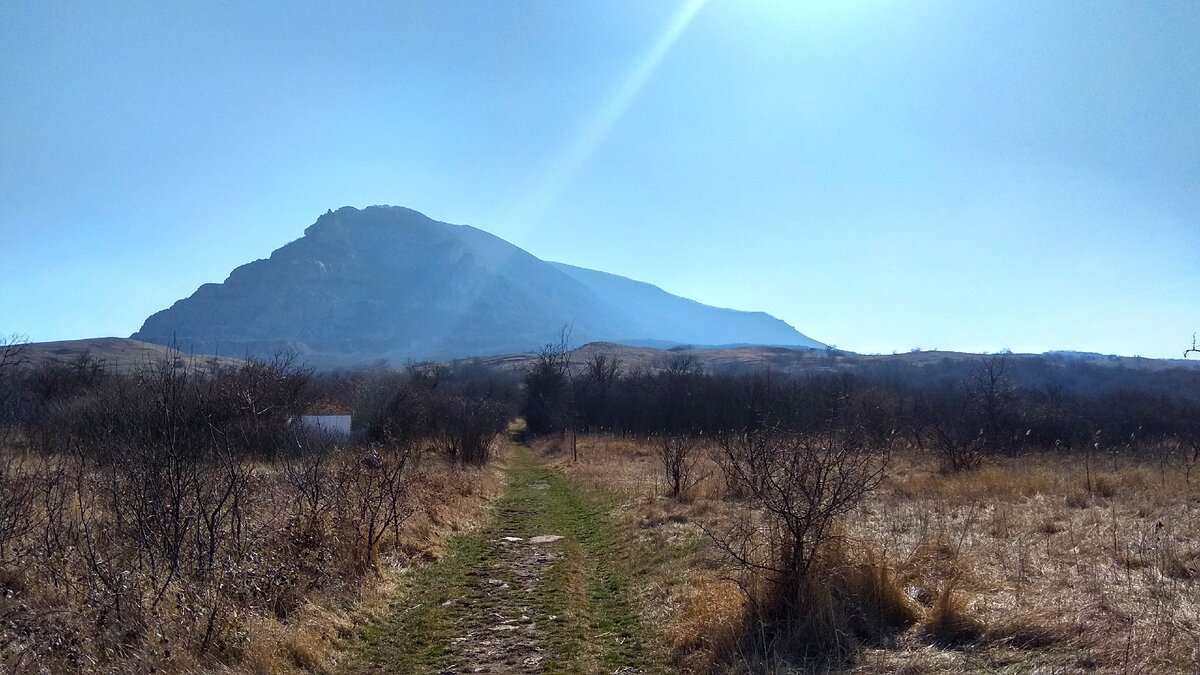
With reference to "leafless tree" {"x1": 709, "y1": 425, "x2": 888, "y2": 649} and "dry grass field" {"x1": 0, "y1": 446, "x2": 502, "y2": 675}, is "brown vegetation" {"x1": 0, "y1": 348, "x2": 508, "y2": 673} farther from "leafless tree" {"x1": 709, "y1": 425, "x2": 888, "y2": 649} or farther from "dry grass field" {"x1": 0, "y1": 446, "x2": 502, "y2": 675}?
"leafless tree" {"x1": 709, "y1": 425, "x2": 888, "y2": 649}

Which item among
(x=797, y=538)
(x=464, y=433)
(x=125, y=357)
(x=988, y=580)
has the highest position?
(x=125, y=357)

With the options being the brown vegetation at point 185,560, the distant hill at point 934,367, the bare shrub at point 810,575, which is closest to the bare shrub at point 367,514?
the brown vegetation at point 185,560

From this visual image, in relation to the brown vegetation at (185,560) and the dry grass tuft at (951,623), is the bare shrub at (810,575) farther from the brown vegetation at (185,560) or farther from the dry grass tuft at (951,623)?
the brown vegetation at (185,560)

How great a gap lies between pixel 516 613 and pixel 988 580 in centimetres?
521

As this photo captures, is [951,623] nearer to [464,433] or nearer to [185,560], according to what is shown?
[185,560]

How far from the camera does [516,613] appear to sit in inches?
314

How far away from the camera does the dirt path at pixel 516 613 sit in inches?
253

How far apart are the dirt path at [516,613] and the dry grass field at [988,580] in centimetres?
59

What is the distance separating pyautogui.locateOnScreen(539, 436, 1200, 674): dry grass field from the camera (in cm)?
512

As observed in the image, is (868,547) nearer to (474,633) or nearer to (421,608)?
(474,633)

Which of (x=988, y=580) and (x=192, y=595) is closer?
(x=192, y=595)

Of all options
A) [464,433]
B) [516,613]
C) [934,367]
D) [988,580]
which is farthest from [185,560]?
[934,367]


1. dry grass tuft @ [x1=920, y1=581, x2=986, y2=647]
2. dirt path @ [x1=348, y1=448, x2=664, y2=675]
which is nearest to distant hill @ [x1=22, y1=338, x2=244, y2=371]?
dirt path @ [x1=348, y1=448, x2=664, y2=675]

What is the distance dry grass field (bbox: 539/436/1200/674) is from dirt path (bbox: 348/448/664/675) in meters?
0.59
